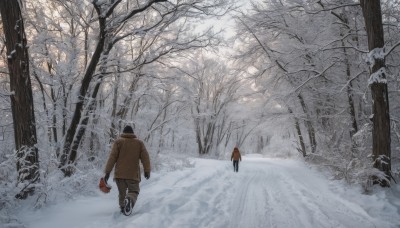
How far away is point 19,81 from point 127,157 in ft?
9.08

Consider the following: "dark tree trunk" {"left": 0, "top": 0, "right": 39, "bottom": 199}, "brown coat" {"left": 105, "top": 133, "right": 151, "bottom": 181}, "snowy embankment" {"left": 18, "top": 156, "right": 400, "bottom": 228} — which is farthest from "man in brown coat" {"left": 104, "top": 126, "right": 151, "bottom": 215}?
"dark tree trunk" {"left": 0, "top": 0, "right": 39, "bottom": 199}

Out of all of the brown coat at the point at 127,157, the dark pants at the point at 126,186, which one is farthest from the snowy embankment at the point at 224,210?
the brown coat at the point at 127,157

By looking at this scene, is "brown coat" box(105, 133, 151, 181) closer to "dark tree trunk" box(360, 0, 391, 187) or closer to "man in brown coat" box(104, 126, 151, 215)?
"man in brown coat" box(104, 126, 151, 215)

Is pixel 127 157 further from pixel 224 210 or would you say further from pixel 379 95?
pixel 379 95

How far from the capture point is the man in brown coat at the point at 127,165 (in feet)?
23.5

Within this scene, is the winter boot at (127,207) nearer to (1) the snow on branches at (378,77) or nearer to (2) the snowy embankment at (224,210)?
(2) the snowy embankment at (224,210)

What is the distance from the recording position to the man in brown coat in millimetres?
7152

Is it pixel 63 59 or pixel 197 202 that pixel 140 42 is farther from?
pixel 197 202

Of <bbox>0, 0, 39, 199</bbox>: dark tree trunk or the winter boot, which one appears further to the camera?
<bbox>0, 0, 39, 199</bbox>: dark tree trunk

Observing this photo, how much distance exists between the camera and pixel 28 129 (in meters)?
7.48

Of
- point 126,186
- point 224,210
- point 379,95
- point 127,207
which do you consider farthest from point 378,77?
point 127,207

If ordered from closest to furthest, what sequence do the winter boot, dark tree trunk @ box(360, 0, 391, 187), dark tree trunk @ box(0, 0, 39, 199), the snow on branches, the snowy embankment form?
1. the snowy embankment
2. the winter boot
3. dark tree trunk @ box(0, 0, 39, 199)
4. the snow on branches
5. dark tree trunk @ box(360, 0, 391, 187)

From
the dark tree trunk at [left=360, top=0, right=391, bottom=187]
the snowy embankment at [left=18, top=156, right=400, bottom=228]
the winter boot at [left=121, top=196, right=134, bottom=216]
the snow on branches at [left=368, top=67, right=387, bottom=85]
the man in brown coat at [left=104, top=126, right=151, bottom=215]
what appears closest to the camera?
the snowy embankment at [left=18, top=156, right=400, bottom=228]

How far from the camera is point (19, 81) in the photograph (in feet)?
24.3
